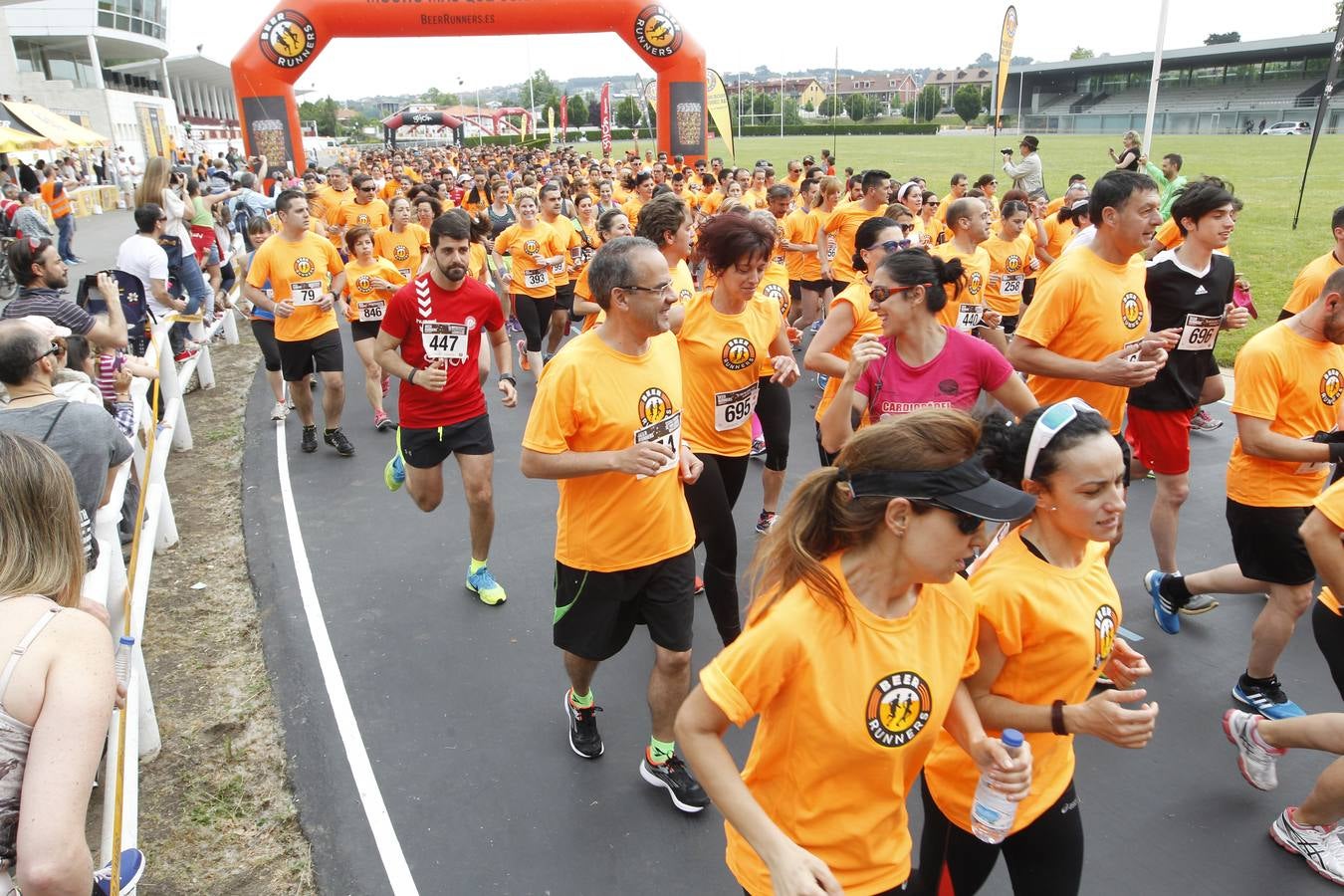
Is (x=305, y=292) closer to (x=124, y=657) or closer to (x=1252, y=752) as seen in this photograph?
(x=124, y=657)

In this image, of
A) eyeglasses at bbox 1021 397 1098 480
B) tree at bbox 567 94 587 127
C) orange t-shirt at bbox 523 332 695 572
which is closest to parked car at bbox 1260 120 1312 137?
tree at bbox 567 94 587 127

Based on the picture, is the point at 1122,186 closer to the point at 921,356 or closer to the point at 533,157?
the point at 921,356

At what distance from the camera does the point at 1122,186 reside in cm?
438

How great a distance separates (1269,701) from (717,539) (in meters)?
2.74

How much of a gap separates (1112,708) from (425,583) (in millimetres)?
4779

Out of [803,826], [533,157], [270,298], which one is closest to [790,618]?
[803,826]

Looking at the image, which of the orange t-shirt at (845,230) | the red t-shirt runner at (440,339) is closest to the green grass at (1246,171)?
the orange t-shirt at (845,230)

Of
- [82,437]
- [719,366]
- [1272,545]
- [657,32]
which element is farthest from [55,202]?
[1272,545]

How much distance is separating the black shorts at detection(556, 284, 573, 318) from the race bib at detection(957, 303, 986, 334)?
4.80 metres

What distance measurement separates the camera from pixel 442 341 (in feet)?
19.0

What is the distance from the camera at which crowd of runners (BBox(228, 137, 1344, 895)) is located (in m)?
1.99

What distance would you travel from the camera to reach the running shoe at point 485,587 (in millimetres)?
5668

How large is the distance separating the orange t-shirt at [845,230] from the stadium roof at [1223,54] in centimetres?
7701

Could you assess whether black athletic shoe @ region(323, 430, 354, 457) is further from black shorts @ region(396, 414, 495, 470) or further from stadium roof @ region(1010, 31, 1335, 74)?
stadium roof @ region(1010, 31, 1335, 74)
